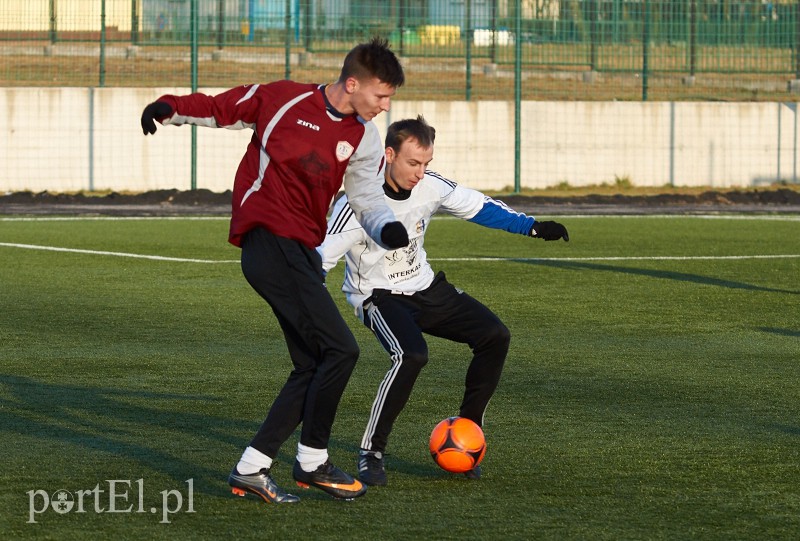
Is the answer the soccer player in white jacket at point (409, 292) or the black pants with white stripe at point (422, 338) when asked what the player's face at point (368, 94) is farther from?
the black pants with white stripe at point (422, 338)

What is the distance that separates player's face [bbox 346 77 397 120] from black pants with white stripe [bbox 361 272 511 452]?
97cm

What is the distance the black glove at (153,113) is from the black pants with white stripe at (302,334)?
0.56 metres

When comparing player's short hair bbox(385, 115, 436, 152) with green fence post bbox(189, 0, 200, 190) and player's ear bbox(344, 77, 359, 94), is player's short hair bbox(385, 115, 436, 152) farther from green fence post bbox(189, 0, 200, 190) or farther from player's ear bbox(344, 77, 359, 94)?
green fence post bbox(189, 0, 200, 190)

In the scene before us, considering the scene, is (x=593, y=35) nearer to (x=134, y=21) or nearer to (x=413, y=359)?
(x=134, y=21)

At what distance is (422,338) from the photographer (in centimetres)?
595

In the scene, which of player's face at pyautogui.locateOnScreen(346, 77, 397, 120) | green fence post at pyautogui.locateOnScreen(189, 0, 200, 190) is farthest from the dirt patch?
player's face at pyautogui.locateOnScreen(346, 77, 397, 120)

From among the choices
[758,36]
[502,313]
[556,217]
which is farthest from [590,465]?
[758,36]

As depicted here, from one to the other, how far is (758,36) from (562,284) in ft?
46.2

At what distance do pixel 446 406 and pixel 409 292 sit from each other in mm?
1345

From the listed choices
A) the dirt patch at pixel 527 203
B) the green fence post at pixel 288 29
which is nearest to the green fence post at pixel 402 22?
the green fence post at pixel 288 29

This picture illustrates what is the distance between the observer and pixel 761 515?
17.0 ft

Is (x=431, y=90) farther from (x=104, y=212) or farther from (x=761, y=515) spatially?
(x=761, y=515)

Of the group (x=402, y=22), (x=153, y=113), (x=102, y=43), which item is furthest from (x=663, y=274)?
(x=102, y=43)

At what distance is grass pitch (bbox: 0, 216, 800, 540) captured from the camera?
5.18m
